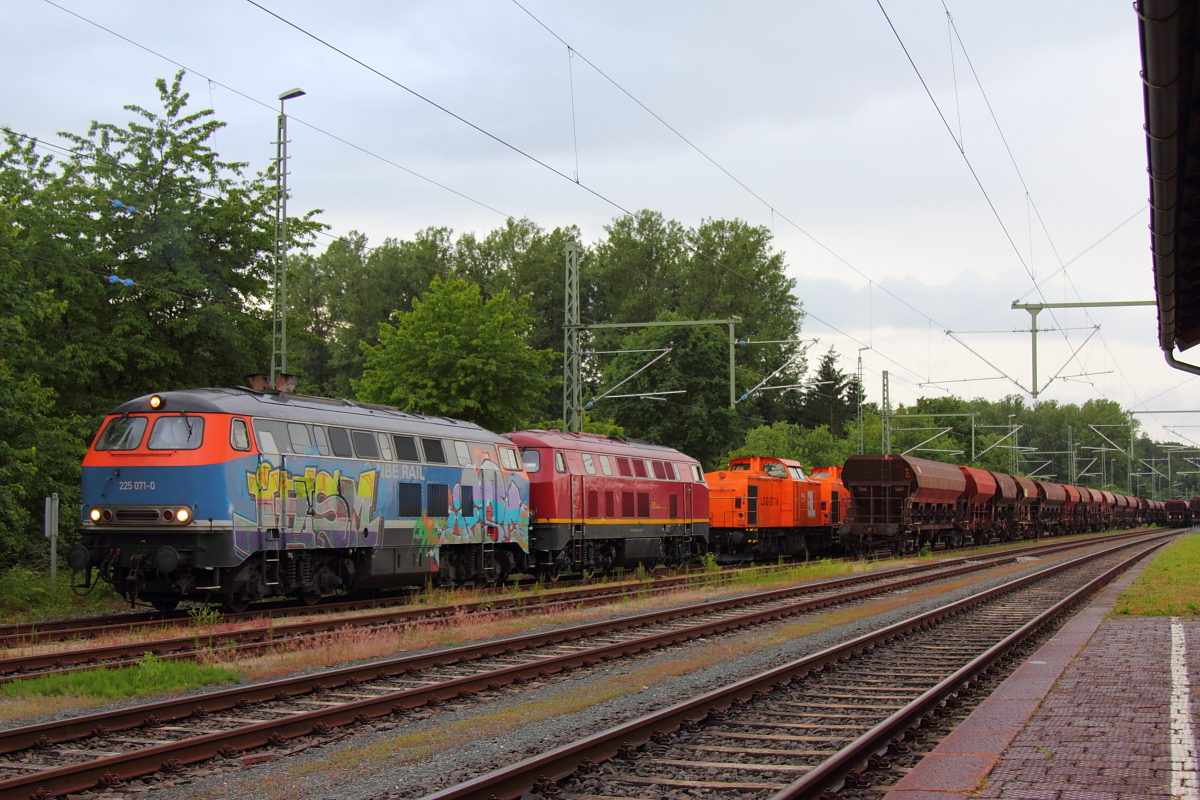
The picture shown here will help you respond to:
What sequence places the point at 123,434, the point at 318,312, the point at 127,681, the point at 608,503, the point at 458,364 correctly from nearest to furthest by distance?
the point at 127,681
the point at 123,434
the point at 608,503
the point at 458,364
the point at 318,312

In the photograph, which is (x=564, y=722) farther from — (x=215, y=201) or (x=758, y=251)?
(x=758, y=251)

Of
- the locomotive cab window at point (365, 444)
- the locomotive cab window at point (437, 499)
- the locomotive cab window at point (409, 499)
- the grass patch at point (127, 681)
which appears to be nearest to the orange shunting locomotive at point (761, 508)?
the locomotive cab window at point (437, 499)

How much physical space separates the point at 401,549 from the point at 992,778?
14.1 meters

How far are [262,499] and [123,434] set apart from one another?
2346 millimetres

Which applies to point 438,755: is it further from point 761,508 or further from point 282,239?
point 761,508

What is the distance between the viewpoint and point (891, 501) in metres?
38.4

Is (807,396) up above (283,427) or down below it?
above

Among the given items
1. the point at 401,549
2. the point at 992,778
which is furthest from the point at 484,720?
the point at 401,549

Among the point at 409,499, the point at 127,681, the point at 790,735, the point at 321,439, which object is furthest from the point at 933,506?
the point at 127,681

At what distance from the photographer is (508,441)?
23.8 metres

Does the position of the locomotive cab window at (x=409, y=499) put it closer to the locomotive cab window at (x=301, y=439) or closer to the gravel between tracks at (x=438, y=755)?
the locomotive cab window at (x=301, y=439)

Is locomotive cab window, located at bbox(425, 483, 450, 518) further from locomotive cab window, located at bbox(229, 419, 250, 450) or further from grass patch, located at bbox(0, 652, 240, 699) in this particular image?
grass patch, located at bbox(0, 652, 240, 699)

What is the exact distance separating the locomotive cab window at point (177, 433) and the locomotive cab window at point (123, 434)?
269 mm

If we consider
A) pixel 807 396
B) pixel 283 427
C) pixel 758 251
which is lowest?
pixel 283 427
